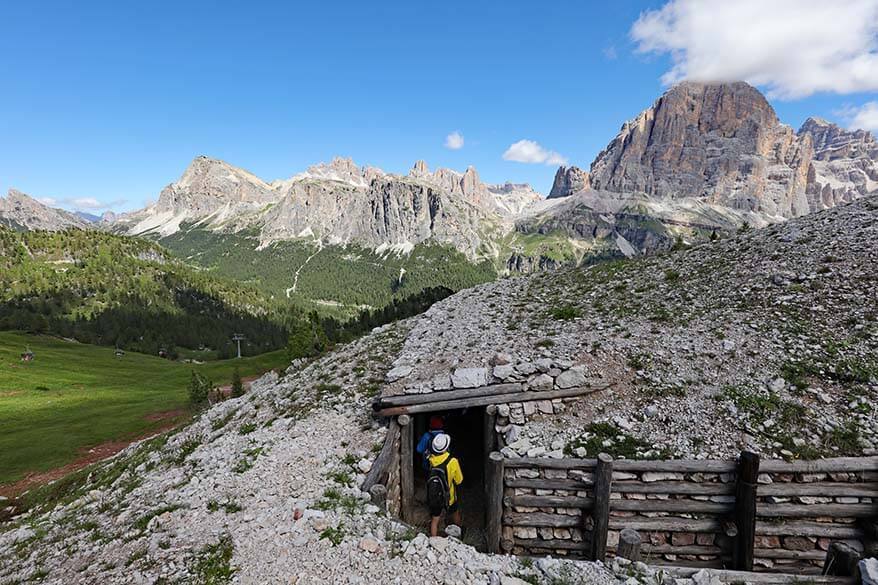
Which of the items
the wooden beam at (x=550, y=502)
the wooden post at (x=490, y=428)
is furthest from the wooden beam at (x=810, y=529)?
the wooden post at (x=490, y=428)

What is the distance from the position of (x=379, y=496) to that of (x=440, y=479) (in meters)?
1.96

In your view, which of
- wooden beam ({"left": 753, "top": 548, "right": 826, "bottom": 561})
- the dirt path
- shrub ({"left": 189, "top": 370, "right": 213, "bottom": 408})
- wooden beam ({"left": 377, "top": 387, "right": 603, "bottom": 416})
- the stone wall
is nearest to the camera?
wooden beam ({"left": 753, "top": 548, "right": 826, "bottom": 561})

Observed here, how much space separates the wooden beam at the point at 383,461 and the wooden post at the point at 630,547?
735 cm

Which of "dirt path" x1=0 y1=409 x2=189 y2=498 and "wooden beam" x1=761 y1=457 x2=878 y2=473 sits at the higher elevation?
"wooden beam" x1=761 y1=457 x2=878 y2=473

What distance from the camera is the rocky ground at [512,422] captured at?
9.72 m

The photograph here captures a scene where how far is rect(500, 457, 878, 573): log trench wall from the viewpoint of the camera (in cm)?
1053

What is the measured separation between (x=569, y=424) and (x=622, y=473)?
8.12ft

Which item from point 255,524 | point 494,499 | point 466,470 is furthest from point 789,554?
point 255,524

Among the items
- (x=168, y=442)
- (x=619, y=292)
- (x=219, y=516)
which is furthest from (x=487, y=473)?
(x=168, y=442)

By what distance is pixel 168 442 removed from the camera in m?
21.1

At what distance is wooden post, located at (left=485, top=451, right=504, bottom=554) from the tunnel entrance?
1546 millimetres

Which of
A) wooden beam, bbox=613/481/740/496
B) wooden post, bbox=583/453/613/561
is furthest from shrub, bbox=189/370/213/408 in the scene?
wooden beam, bbox=613/481/740/496

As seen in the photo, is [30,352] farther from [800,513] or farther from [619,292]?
[800,513]

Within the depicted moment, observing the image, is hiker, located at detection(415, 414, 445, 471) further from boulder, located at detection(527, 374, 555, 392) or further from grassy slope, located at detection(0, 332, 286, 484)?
grassy slope, located at detection(0, 332, 286, 484)
